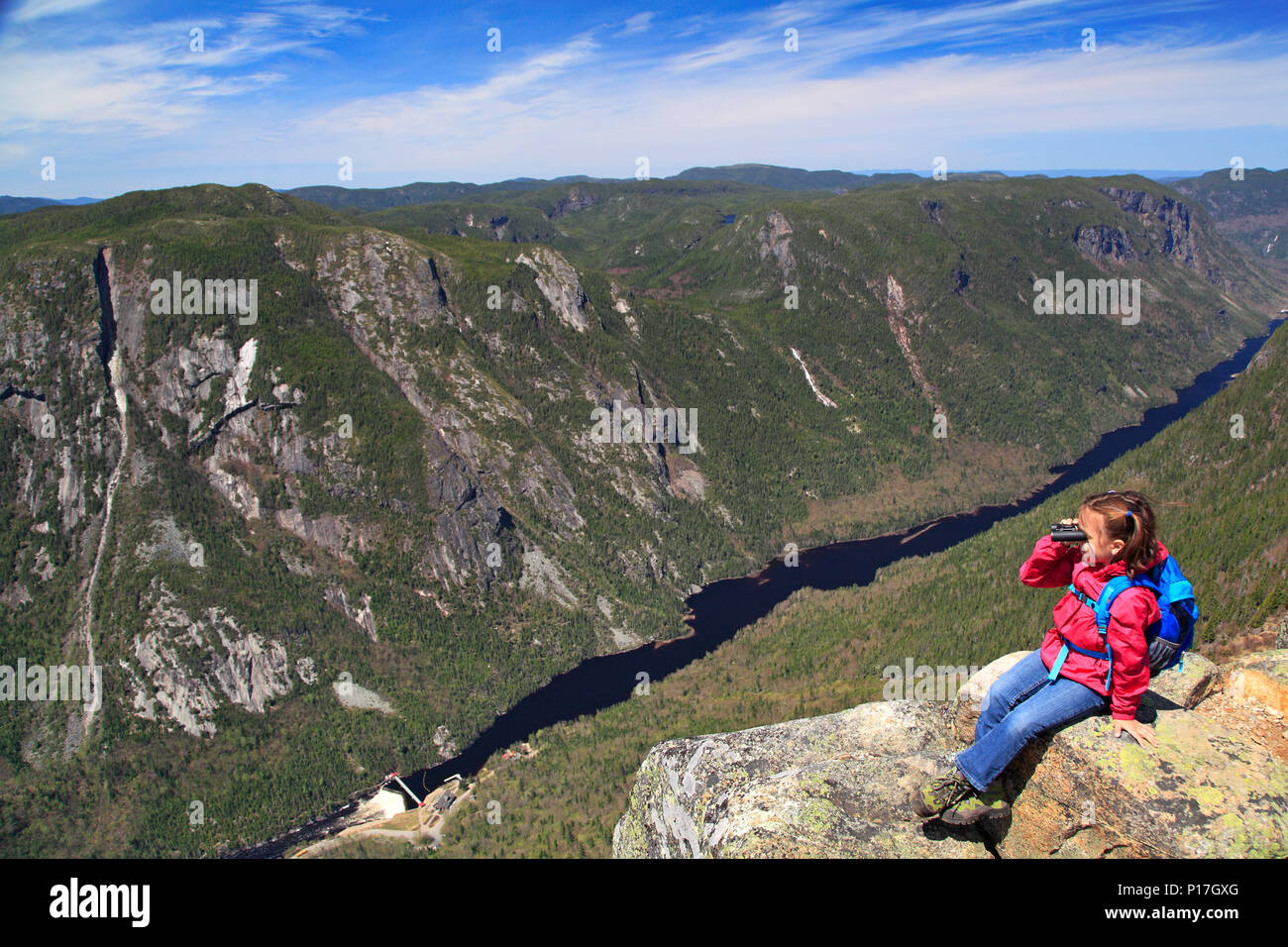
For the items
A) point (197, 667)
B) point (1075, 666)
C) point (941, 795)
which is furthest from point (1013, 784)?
point (197, 667)

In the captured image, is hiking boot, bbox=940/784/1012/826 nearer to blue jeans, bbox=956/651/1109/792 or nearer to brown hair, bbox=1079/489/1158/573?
blue jeans, bbox=956/651/1109/792

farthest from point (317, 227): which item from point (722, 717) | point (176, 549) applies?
point (722, 717)

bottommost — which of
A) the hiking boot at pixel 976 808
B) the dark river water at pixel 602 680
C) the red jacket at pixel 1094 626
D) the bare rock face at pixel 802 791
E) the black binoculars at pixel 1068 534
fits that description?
the dark river water at pixel 602 680

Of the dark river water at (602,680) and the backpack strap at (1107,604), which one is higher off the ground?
the backpack strap at (1107,604)

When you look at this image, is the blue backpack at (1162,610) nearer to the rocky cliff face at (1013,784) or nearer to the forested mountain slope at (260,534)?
the rocky cliff face at (1013,784)

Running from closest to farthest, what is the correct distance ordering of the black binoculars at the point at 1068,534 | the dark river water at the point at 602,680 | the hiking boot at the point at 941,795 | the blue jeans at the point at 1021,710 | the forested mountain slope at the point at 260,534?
1. the black binoculars at the point at 1068,534
2. the blue jeans at the point at 1021,710
3. the hiking boot at the point at 941,795
4. the forested mountain slope at the point at 260,534
5. the dark river water at the point at 602,680

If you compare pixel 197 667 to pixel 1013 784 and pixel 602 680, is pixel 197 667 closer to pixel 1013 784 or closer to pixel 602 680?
pixel 602 680

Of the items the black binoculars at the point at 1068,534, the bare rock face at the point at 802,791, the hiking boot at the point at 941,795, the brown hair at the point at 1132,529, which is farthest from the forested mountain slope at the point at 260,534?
the brown hair at the point at 1132,529
